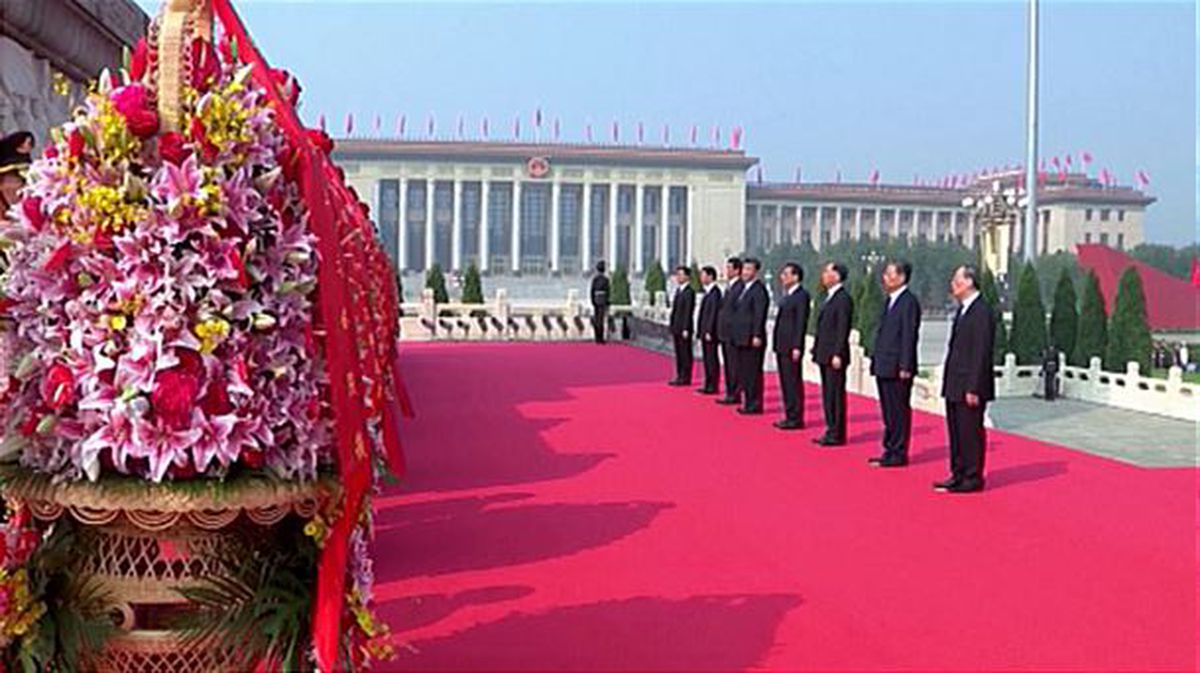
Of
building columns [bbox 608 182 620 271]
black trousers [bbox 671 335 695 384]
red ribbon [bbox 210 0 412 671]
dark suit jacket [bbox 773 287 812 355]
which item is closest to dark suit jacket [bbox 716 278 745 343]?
dark suit jacket [bbox 773 287 812 355]

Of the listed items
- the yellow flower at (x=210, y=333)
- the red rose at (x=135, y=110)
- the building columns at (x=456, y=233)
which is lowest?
the yellow flower at (x=210, y=333)

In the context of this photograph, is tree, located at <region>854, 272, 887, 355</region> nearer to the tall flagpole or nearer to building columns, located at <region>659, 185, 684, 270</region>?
the tall flagpole

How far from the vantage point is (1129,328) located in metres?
16.4

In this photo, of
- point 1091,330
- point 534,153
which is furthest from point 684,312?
point 534,153

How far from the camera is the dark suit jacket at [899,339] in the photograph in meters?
6.04

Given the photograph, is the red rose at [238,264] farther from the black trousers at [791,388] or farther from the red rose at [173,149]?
the black trousers at [791,388]

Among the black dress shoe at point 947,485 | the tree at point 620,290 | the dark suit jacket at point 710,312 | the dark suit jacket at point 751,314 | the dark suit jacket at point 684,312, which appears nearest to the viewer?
the black dress shoe at point 947,485

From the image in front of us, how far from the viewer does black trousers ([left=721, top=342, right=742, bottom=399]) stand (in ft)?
29.0

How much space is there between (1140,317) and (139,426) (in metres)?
16.6

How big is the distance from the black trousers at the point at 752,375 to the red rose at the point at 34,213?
6688mm

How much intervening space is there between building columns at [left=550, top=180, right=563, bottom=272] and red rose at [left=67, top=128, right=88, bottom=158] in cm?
5086

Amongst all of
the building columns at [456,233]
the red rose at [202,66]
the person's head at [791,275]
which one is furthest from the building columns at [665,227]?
the red rose at [202,66]

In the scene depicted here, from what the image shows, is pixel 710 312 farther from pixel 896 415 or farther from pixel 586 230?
pixel 586 230

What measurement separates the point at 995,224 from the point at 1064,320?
6221 millimetres
